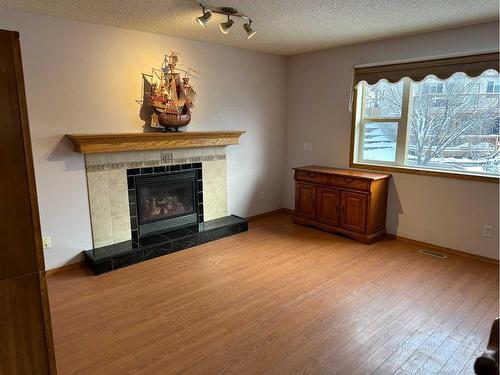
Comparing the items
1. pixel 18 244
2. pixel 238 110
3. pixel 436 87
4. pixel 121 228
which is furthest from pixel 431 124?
pixel 18 244

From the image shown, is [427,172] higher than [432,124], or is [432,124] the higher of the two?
[432,124]

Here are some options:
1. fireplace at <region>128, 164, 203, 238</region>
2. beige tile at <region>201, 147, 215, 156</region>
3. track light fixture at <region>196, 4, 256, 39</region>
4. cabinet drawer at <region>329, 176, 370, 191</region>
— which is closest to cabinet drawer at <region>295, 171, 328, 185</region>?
cabinet drawer at <region>329, 176, 370, 191</region>

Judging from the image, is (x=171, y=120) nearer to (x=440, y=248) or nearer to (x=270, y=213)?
(x=270, y=213)

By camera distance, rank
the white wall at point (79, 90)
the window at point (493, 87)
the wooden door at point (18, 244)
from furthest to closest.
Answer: the window at point (493, 87) → the white wall at point (79, 90) → the wooden door at point (18, 244)

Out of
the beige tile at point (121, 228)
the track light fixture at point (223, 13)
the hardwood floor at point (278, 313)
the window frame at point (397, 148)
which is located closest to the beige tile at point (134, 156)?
the beige tile at point (121, 228)

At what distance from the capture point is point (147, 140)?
12.2 ft

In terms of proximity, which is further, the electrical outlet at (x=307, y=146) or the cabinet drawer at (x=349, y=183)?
the electrical outlet at (x=307, y=146)

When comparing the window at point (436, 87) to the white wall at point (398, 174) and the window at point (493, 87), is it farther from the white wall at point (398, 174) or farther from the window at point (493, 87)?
the window at point (493, 87)

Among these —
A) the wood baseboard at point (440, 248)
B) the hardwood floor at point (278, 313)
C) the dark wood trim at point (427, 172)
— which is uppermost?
the dark wood trim at point (427, 172)

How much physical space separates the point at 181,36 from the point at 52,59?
1.40 meters

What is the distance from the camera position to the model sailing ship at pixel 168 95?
3.81m

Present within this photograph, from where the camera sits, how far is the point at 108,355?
7.30ft

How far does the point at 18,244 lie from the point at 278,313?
1874mm

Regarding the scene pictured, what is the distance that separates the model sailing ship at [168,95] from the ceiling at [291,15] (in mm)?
394
